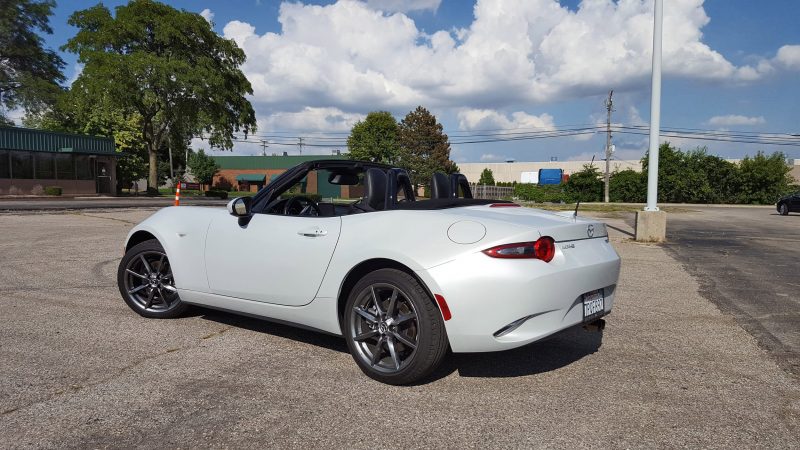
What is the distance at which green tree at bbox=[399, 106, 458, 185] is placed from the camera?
2562 inches

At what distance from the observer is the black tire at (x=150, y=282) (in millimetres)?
4844

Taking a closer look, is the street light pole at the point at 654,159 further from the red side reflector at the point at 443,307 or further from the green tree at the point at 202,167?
the green tree at the point at 202,167

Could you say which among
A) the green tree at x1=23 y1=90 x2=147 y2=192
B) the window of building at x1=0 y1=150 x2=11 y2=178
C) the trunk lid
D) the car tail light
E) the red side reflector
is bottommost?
the red side reflector

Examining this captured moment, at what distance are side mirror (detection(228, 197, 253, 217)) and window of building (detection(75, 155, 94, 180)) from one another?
135ft

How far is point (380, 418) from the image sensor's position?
9.49 feet

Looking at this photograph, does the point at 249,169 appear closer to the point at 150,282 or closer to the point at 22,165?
the point at 22,165

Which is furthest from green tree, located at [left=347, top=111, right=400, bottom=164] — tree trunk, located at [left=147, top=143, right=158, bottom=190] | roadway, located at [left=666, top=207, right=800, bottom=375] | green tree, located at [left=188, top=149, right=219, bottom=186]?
roadway, located at [left=666, top=207, right=800, bottom=375]

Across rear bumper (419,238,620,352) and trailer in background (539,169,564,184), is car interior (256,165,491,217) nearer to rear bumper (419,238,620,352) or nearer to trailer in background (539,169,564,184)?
rear bumper (419,238,620,352)

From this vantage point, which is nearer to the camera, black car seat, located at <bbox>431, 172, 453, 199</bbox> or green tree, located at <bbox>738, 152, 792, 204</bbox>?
black car seat, located at <bbox>431, 172, 453, 199</bbox>

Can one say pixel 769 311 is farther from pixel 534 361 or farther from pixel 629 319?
pixel 534 361

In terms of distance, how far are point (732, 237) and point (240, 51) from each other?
39.3 m

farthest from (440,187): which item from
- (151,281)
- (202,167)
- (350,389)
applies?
(202,167)

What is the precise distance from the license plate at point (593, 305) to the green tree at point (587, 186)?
47517 millimetres

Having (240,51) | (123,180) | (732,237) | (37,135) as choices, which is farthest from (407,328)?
(123,180)
